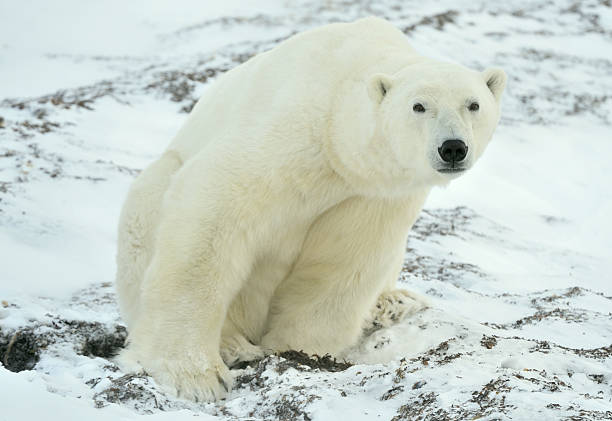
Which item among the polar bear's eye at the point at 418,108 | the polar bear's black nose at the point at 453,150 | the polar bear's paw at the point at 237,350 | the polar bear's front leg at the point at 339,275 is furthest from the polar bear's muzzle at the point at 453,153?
the polar bear's paw at the point at 237,350

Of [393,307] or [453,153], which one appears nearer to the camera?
[453,153]

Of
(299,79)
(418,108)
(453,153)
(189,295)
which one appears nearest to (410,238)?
(299,79)

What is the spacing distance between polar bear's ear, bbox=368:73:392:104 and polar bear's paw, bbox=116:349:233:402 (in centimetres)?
157

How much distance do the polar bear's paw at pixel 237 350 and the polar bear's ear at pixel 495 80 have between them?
1.92 m

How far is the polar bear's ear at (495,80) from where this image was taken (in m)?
3.88

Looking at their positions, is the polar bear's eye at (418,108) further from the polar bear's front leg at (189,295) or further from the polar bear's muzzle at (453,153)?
the polar bear's front leg at (189,295)

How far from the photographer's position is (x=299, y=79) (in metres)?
4.09

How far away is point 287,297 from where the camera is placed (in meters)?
4.61

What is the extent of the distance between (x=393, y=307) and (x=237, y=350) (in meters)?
1.16

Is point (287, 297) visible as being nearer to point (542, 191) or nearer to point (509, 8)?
point (542, 191)

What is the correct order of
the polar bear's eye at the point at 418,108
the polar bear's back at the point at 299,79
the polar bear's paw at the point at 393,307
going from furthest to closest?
the polar bear's paw at the point at 393,307, the polar bear's back at the point at 299,79, the polar bear's eye at the point at 418,108

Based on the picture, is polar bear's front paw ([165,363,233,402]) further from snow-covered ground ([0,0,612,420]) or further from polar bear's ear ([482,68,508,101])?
polar bear's ear ([482,68,508,101])

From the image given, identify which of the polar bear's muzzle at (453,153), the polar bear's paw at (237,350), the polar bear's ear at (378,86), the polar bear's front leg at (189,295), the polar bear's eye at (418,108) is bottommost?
the polar bear's paw at (237,350)

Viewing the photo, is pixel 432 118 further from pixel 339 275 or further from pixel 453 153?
pixel 339 275
